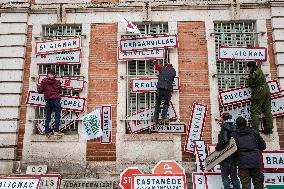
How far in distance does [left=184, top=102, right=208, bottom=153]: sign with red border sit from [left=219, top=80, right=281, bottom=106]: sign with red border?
0.63m

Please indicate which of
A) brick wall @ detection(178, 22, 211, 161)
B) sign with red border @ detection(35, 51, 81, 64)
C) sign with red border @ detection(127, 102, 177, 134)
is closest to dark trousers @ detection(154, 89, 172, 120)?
sign with red border @ detection(127, 102, 177, 134)

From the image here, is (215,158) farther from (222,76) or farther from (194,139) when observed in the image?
(222,76)

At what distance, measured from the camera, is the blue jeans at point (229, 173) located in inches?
371

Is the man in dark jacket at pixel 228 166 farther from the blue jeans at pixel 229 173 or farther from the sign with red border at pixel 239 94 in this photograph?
the sign with red border at pixel 239 94

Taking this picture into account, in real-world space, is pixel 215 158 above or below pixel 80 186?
above

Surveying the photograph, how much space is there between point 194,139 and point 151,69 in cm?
266

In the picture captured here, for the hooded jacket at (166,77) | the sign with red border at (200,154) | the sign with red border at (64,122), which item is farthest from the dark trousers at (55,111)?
the sign with red border at (200,154)

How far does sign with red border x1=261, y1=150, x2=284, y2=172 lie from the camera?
1032 centimetres

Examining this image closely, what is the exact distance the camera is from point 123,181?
1014 centimetres

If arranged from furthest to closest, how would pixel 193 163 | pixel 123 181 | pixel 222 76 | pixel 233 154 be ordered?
pixel 222 76 < pixel 193 163 < pixel 123 181 < pixel 233 154

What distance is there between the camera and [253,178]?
9.25 metres

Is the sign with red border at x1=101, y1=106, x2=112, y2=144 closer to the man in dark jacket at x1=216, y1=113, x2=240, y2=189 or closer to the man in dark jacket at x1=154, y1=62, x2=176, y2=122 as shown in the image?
the man in dark jacket at x1=154, y1=62, x2=176, y2=122

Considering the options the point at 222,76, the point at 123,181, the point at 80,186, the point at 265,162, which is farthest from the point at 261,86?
the point at 80,186

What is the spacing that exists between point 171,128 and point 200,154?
1.40 metres
